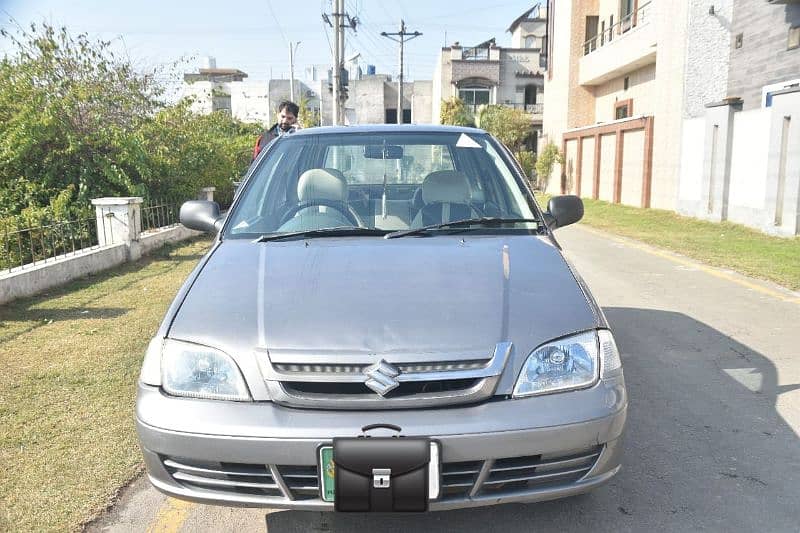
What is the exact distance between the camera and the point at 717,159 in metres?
15.5

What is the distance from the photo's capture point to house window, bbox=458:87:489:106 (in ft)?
165

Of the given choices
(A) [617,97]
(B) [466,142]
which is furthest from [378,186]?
(A) [617,97]

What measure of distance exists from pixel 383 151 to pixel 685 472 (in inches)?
91.2

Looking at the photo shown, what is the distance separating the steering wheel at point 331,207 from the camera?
3582 mm

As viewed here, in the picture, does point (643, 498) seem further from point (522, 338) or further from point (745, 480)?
point (522, 338)

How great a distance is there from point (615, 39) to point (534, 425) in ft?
82.6

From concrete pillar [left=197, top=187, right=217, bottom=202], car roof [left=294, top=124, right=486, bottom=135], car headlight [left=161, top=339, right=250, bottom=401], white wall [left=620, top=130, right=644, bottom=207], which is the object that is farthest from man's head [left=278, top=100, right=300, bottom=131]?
white wall [left=620, top=130, right=644, bottom=207]

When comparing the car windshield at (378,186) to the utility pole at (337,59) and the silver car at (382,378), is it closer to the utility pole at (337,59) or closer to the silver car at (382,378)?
the silver car at (382,378)

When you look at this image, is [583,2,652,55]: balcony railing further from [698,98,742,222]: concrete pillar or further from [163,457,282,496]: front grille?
[163,457,282,496]: front grille

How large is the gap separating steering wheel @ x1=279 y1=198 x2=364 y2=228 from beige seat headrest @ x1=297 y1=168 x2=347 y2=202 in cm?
3

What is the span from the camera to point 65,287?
7691 mm

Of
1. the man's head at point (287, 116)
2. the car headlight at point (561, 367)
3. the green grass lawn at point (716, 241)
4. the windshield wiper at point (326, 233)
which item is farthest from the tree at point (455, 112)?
the car headlight at point (561, 367)

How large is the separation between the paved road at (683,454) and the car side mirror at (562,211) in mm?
1181

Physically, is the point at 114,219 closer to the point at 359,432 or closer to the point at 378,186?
the point at 378,186
